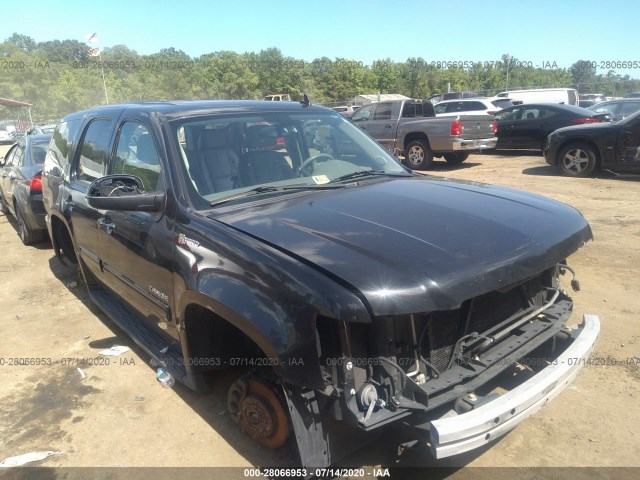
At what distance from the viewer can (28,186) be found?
23.4 ft

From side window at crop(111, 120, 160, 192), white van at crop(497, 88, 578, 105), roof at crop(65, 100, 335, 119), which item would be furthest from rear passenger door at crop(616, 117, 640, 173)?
white van at crop(497, 88, 578, 105)

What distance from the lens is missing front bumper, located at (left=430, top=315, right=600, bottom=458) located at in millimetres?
2037

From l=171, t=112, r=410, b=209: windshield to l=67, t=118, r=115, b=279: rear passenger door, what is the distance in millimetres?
1130

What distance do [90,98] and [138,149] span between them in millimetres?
47831

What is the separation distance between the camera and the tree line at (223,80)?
142 ft

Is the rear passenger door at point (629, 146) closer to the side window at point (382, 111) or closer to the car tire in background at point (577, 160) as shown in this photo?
the car tire in background at point (577, 160)

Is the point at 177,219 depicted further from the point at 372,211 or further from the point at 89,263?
the point at 89,263

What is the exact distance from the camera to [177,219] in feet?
9.44

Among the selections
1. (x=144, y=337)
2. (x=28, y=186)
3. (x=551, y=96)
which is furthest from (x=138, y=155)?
(x=551, y=96)

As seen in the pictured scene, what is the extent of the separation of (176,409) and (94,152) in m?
2.22

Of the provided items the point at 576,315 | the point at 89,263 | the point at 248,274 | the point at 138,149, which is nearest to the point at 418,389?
the point at 248,274

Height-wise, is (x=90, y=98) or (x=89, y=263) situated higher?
(x=90, y=98)

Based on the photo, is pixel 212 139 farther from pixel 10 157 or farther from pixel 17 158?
pixel 10 157

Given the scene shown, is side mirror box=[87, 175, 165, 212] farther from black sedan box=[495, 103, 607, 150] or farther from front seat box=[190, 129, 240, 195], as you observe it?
black sedan box=[495, 103, 607, 150]
